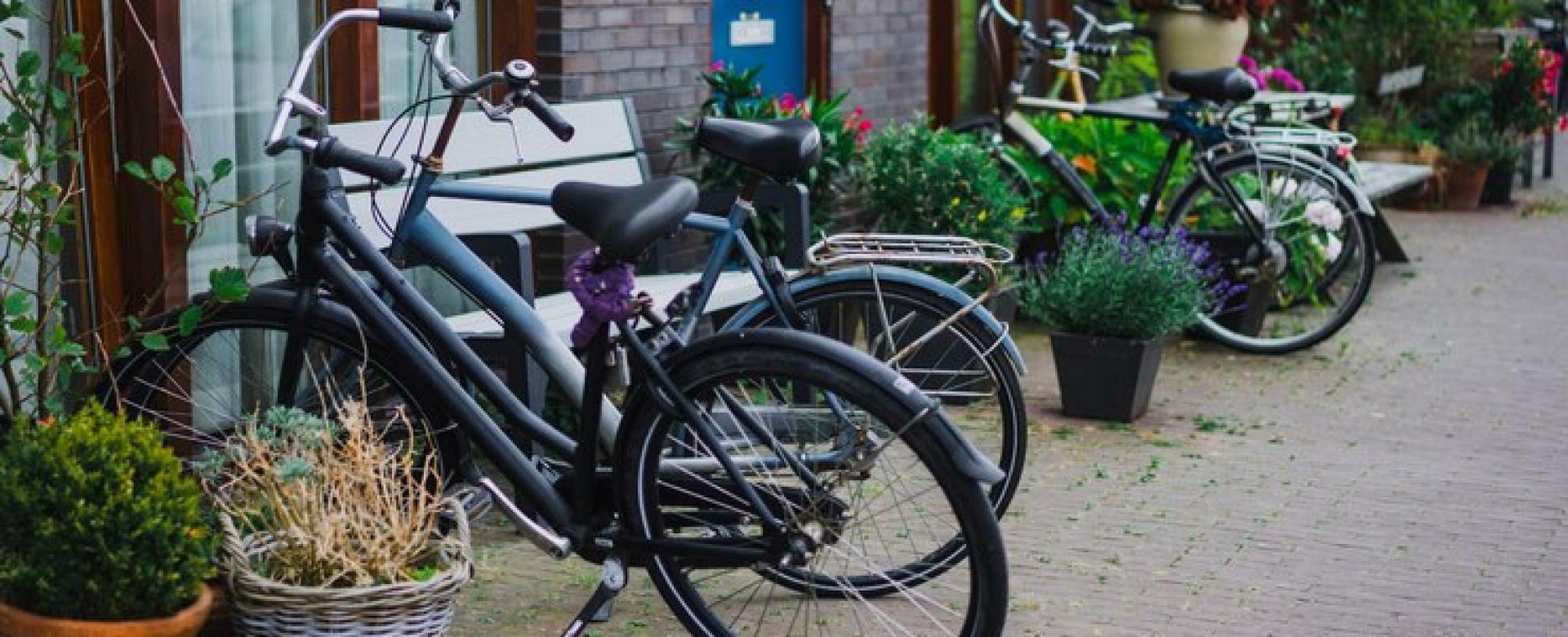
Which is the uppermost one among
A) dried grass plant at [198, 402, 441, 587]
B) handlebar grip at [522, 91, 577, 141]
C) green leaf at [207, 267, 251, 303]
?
handlebar grip at [522, 91, 577, 141]

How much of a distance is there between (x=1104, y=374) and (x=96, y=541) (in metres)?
4.21

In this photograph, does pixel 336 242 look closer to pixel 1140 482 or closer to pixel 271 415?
pixel 271 415

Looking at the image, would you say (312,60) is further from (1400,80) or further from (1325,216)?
(1400,80)

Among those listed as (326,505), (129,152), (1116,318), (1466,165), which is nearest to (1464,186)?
(1466,165)

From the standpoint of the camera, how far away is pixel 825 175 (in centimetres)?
792

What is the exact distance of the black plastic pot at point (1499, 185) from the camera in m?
13.9

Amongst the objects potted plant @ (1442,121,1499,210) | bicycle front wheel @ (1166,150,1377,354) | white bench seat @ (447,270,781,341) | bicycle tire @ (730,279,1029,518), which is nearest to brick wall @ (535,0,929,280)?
white bench seat @ (447,270,781,341)

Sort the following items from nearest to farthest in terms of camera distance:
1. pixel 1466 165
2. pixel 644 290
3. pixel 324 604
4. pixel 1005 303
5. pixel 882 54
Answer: pixel 324 604, pixel 644 290, pixel 1005 303, pixel 882 54, pixel 1466 165

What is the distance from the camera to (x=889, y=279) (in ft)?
18.3

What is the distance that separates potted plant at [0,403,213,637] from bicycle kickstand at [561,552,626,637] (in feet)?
2.70

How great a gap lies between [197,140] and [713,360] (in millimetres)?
2189

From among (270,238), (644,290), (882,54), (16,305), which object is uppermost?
(882,54)

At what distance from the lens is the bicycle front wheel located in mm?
8750

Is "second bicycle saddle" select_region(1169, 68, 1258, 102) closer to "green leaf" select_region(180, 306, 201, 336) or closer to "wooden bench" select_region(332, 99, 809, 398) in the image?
"wooden bench" select_region(332, 99, 809, 398)
